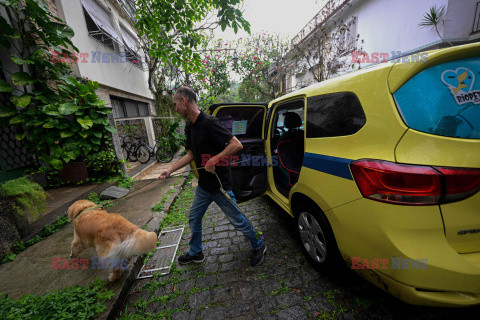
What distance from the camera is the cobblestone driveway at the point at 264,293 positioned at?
1.70 m

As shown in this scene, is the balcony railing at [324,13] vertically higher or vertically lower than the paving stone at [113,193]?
higher

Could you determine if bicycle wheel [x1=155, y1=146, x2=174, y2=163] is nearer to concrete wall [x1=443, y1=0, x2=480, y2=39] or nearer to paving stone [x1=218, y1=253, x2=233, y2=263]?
paving stone [x1=218, y1=253, x2=233, y2=263]

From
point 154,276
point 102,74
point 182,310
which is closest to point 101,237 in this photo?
point 154,276

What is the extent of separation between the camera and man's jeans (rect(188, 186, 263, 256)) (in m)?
2.26

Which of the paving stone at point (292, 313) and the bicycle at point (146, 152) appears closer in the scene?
the paving stone at point (292, 313)

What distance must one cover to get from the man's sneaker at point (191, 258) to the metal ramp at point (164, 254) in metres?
0.17

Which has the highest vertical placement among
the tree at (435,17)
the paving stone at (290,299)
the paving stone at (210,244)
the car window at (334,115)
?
the tree at (435,17)

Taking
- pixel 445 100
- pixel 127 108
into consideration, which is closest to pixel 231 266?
pixel 445 100

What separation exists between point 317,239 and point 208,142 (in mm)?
1595

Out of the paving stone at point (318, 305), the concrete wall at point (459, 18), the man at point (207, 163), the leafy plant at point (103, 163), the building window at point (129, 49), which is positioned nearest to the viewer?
the paving stone at point (318, 305)

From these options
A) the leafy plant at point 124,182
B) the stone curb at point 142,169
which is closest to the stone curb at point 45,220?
the leafy plant at point 124,182

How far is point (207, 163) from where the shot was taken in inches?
78.4

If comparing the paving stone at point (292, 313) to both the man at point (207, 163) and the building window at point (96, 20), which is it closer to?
the man at point (207, 163)

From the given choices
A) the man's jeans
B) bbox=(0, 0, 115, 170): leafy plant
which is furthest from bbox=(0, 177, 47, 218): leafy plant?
the man's jeans
